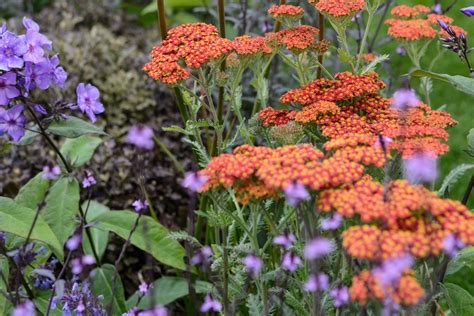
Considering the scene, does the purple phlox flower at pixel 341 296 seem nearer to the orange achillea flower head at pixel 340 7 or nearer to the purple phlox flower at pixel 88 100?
the orange achillea flower head at pixel 340 7

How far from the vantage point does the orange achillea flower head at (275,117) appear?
5.04 ft

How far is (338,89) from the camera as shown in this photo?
60.6 inches

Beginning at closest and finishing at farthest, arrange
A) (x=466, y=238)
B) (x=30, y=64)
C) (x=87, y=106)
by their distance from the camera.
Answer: (x=466, y=238)
(x=30, y=64)
(x=87, y=106)

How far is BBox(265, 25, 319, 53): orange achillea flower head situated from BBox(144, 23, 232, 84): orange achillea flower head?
0.47 feet

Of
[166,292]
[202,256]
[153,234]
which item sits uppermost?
[202,256]

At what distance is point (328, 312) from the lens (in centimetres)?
149

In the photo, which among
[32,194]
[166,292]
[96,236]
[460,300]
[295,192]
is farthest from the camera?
[96,236]

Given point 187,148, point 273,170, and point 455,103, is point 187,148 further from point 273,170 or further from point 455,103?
point 273,170

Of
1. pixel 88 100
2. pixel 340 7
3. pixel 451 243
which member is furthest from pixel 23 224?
pixel 451 243

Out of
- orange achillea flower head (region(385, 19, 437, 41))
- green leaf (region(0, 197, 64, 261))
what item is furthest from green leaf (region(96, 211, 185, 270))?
orange achillea flower head (region(385, 19, 437, 41))

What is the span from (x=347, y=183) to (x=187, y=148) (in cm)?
185

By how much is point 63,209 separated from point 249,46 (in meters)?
0.70

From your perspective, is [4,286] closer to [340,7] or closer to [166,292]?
[166,292]

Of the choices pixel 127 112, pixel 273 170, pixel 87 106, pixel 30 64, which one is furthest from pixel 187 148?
pixel 273 170
